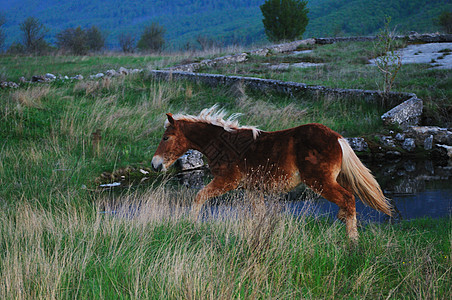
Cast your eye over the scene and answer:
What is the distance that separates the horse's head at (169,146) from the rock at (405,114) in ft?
22.6

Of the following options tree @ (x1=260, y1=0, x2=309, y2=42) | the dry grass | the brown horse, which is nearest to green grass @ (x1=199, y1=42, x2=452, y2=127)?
the brown horse

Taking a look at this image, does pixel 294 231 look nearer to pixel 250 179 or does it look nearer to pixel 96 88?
pixel 250 179

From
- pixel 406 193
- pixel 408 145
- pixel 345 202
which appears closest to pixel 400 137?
pixel 408 145

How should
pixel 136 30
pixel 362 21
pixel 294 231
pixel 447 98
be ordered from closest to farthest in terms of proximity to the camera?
pixel 294 231, pixel 447 98, pixel 362 21, pixel 136 30

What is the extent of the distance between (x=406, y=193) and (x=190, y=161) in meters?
4.76

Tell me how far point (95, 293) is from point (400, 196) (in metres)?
5.82

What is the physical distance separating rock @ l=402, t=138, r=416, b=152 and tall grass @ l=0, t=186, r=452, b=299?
515cm

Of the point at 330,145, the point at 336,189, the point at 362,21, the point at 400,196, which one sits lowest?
the point at 400,196

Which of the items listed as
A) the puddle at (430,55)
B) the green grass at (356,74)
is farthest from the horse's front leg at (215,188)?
the puddle at (430,55)

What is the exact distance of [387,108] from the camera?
1196cm

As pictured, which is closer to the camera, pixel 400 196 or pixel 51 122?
pixel 400 196

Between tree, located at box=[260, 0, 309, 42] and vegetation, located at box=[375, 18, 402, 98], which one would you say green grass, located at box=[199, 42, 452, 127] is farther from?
tree, located at box=[260, 0, 309, 42]

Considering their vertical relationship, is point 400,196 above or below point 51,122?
below

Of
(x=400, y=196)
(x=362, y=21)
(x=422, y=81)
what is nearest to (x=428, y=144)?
(x=400, y=196)
